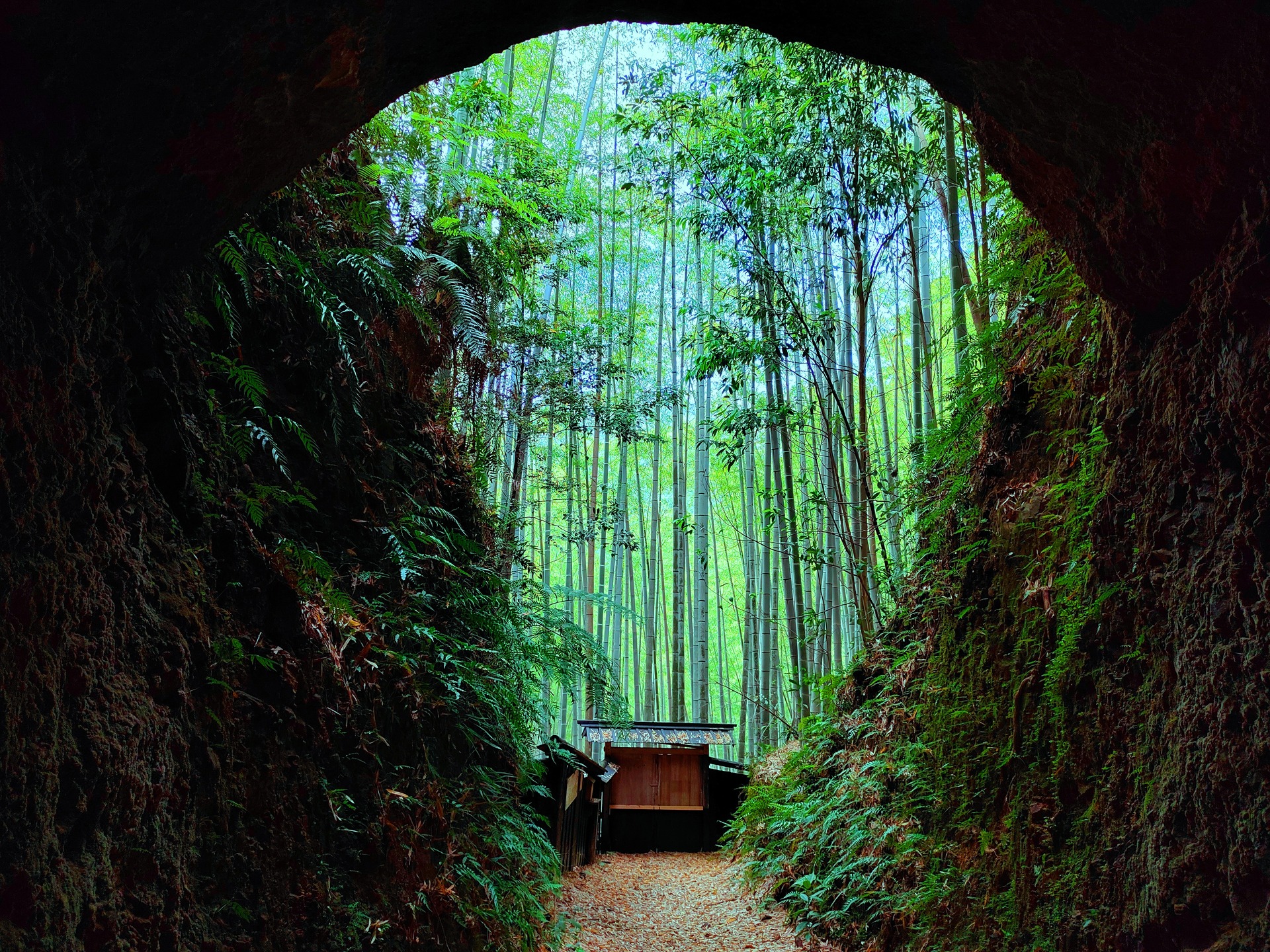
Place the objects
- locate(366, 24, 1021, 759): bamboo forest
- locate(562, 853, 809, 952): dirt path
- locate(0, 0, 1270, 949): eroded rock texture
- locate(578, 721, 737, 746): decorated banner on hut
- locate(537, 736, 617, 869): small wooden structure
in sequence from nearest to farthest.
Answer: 1. locate(0, 0, 1270, 949): eroded rock texture
2. locate(562, 853, 809, 952): dirt path
3. locate(366, 24, 1021, 759): bamboo forest
4. locate(537, 736, 617, 869): small wooden structure
5. locate(578, 721, 737, 746): decorated banner on hut

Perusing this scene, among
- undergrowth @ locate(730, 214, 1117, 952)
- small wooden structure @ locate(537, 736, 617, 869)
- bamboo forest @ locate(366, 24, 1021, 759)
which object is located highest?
bamboo forest @ locate(366, 24, 1021, 759)

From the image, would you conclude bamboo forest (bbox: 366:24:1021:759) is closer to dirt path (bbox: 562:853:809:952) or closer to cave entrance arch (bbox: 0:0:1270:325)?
dirt path (bbox: 562:853:809:952)

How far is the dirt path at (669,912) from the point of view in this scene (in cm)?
444

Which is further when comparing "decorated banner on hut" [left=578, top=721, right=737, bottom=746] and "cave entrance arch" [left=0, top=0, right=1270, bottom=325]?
"decorated banner on hut" [left=578, top=721, right=737, bottom=746]

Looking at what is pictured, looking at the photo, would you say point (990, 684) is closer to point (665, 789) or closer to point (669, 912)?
point (669, 912)

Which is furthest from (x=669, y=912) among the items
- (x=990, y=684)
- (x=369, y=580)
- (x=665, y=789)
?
(x=665, y=789)

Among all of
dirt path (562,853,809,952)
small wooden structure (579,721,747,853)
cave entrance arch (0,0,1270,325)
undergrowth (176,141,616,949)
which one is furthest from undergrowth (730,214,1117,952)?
small wooden structure (579,721,747,853)

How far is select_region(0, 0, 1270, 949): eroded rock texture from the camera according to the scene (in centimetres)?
157

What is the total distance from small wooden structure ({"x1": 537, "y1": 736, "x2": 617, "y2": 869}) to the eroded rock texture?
3129 millimetres

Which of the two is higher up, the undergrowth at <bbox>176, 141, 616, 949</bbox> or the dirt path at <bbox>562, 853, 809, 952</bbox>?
the undergrowth at <bbox>176, 141, 616, 949</bbox>

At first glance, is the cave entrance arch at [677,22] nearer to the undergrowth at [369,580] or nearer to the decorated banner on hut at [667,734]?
the undergrowth at [369,580]

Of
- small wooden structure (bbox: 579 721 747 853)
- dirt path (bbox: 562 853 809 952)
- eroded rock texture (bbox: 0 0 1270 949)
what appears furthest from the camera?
small wooden structure (bbox: 579 721 747 853)

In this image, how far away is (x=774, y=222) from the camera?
686cm

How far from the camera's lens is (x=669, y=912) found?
547 centimetres
